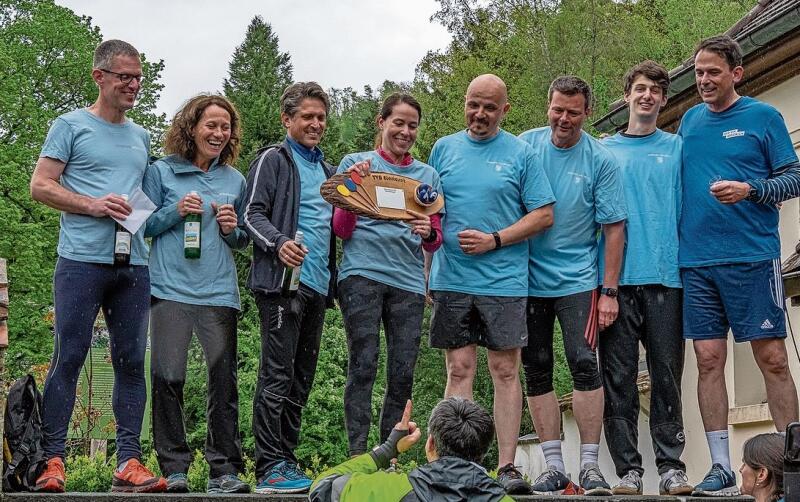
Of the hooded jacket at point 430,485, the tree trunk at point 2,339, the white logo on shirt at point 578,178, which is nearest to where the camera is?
the hooded jacket at point 430,485

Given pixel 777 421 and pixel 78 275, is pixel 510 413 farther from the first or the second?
pixel 78 275

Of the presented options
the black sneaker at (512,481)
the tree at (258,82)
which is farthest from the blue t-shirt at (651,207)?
the tree at (258,82)

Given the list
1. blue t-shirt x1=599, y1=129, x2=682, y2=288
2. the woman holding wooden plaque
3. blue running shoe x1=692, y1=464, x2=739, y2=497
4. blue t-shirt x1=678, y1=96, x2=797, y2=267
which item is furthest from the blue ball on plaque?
blue running shoe x1=692, y1=464, x2=739, y2=497

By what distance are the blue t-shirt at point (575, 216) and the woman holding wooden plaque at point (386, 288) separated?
0.73 m

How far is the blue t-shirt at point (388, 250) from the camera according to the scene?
723 centimetres

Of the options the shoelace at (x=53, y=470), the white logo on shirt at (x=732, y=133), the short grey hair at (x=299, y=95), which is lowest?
the shoelace at (x=53, y=470)

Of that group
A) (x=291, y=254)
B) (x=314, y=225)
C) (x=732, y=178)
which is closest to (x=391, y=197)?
(x=314, y=225)

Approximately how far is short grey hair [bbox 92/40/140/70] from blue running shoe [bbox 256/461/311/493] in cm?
259

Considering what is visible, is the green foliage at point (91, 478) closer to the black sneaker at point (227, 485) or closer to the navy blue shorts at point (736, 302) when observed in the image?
the black sneaker at point (227, 485)

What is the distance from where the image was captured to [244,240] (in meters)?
7.27

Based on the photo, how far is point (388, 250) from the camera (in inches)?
287

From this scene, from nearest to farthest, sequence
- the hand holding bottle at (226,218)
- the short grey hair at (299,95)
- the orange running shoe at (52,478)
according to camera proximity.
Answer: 1. the orange running shoe at (52,478)
2. the hand holding bottle at (226,218)
3. the short grey hair at (299,95)

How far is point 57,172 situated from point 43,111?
2874 centimetres

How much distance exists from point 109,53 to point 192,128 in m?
0.69
